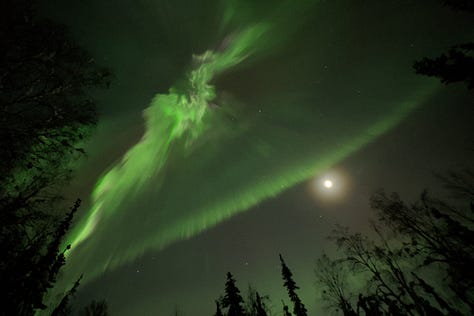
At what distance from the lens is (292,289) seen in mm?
33594

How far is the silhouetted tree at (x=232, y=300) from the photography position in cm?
2802

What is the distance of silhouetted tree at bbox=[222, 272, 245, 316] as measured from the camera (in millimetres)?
28016

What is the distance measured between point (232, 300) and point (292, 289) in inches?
434

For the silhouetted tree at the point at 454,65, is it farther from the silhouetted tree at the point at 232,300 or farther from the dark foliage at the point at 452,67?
the silhouetted tree at the point at 232,300

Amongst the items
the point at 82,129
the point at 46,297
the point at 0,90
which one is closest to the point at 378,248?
the point at 82,129

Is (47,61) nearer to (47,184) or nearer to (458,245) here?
(47,184)

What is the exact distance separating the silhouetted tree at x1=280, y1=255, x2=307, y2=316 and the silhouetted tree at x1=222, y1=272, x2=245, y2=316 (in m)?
9.12

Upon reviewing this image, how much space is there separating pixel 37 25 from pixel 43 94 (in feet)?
9.51

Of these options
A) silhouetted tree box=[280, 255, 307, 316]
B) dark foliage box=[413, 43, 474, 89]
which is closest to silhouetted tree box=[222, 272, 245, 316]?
silhouetted tree box=[280, 255, 307, 316]

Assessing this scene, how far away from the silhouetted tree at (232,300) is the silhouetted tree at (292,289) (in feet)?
29.9

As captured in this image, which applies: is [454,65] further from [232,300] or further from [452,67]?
[232,300]

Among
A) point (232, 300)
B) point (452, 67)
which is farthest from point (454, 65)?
point (232, 300)

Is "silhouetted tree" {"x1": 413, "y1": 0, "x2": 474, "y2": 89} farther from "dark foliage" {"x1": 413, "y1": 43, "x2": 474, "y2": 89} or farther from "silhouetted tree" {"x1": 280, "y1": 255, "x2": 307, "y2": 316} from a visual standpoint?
"silhouetted tree" {"x1": 280, "y1": 255, "x2": 307, "y2": 316}

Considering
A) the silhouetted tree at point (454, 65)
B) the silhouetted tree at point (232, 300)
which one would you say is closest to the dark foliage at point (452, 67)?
the silhouetted tree at point (454, 65)
